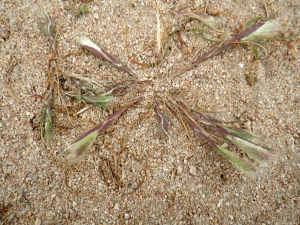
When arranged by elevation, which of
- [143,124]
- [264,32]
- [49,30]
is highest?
[49,30]

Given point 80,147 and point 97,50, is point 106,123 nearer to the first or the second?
point 80,147

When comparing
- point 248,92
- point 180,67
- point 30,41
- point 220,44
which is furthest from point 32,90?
point 248,92

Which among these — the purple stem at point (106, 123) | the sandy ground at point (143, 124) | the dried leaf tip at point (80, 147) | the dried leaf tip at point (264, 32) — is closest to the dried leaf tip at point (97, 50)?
the sandy ground at point (143, 124)

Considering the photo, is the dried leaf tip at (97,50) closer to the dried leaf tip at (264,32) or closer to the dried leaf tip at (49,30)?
the dried leaf tip at (49,30)

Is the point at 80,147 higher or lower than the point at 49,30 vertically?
lower

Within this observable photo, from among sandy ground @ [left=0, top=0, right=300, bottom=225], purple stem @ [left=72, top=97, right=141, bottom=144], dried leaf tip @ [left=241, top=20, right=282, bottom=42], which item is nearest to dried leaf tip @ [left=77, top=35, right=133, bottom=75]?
sandy ground @ [left=0, top=0, right=300, bottom=225]

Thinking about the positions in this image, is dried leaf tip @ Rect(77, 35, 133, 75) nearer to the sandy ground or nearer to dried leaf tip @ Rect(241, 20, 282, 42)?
the sandy ground

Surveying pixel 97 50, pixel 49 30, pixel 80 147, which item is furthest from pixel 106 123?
pixel 49 30

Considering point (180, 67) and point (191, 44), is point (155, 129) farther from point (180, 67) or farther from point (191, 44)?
point (191, 44)
